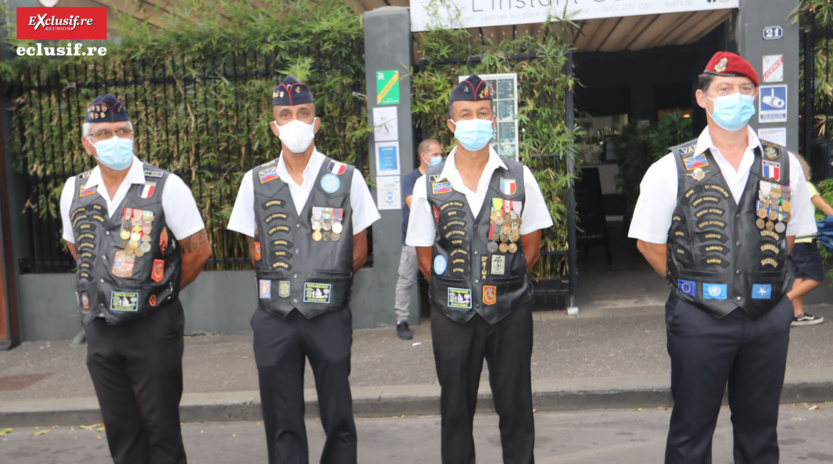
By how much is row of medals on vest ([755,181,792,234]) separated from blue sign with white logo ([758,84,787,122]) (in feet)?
15.6

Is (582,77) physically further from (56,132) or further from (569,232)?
(56,132)

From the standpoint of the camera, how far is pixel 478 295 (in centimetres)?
382

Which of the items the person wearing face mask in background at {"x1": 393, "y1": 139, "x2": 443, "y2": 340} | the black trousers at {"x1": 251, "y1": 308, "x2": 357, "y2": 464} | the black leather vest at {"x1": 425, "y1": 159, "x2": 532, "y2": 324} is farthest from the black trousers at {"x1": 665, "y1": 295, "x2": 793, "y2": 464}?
the person wearing face mask in background at {"x1": 393, "y1": 139, "x2": 443, "y2": 340}

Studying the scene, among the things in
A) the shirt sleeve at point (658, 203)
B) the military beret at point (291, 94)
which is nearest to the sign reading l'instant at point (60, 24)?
the military beret at point (291, 94)

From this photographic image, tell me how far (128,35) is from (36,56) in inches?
38.2

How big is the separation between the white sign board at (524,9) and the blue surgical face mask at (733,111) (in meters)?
4.66

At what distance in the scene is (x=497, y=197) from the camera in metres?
3.92

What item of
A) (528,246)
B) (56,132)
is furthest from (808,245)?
(56,132)

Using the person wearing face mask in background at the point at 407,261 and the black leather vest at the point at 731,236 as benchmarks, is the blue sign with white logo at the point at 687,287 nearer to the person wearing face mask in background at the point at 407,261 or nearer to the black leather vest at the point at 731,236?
the black leather vest at the point at 731,236

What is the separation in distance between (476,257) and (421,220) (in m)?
0.35

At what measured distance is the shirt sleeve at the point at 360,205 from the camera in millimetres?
4082

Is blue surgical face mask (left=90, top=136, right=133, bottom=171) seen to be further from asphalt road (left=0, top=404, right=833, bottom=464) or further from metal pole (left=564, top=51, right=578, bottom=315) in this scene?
metal pole (left=564, top=51, right=578, bottom=315)

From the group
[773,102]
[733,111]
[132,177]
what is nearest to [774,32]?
[773,102]

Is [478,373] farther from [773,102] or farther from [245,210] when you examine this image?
[773,102]
